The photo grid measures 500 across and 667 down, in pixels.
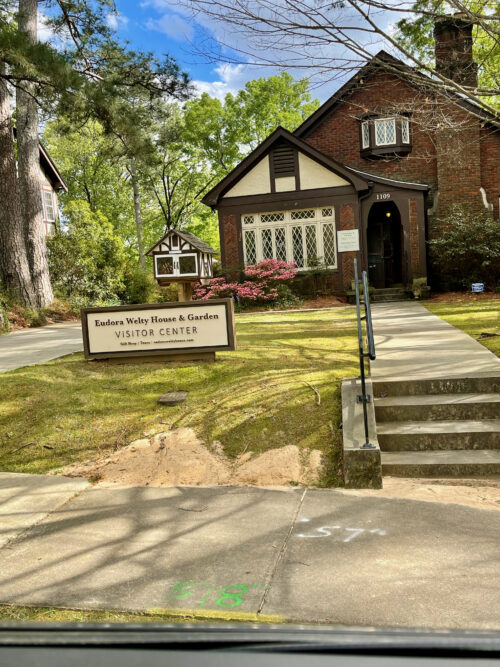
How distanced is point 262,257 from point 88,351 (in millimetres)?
13454

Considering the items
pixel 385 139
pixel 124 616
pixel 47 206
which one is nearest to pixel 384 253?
pixel 385 139

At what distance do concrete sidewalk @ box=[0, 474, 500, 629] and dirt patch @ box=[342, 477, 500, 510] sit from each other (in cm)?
14

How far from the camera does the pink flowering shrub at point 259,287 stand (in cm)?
1841

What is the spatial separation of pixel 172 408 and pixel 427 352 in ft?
12.4

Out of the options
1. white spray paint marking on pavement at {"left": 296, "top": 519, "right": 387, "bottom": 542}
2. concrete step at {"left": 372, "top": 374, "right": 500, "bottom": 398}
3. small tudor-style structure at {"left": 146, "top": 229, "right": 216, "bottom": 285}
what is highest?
small tudor-style structure at {"left": 146, "top": 229, "right": 216, "bottom": 285}

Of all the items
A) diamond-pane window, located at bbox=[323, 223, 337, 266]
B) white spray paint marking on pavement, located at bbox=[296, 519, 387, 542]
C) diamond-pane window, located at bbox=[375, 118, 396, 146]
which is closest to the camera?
white spray paint marking on pavement, located at bbox=[296, 519, 387, 542]

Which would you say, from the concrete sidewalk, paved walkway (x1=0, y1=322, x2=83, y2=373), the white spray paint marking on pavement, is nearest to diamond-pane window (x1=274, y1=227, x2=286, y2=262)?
paved walkway (x1=0, y1=322, x2=83, y2=373)

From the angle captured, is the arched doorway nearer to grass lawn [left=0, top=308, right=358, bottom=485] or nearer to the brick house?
the brick house

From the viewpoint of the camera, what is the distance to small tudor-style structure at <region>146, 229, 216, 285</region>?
1477 centimetres

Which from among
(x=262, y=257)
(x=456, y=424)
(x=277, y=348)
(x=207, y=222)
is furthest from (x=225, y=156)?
(x=456, y=424)

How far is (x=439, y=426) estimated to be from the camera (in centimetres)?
540

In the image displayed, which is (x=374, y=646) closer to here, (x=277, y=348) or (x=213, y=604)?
(x=213, y=604)

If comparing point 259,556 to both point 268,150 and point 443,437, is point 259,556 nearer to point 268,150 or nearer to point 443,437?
point 443,437

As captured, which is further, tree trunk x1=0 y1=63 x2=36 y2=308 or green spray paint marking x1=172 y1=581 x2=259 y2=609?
tree trunk x1=0 y1=63 x2=36 y2=308
